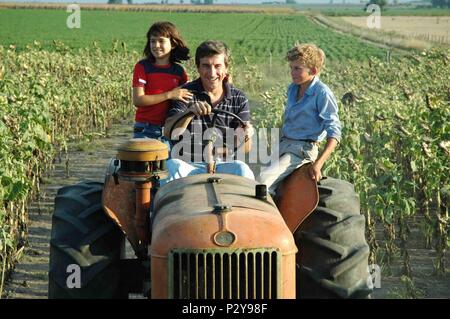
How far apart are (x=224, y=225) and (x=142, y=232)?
0.85m

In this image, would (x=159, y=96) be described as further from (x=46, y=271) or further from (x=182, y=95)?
(x=46, y=271)

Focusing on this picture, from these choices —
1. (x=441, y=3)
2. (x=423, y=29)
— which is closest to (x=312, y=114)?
(x=423, y=29)

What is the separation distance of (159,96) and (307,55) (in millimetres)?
1077

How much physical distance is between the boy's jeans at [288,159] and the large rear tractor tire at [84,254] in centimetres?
99

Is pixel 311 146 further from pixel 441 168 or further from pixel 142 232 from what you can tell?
pixel 441 168

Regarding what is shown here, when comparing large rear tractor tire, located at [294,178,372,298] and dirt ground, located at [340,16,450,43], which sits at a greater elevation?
large rear tractor tire, located at [294,178,372,298]

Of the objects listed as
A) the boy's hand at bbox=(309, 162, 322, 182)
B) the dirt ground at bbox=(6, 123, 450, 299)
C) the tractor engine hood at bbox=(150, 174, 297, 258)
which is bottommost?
the dirt ground at bbox=(6, 123, 450, 299)

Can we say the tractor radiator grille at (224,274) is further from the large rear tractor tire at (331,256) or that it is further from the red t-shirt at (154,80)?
the red t-shirt at (154,80)

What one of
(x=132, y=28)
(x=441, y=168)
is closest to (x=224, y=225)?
(x=441, y=168)

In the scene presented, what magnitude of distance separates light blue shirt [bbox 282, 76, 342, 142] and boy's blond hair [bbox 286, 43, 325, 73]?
20cm

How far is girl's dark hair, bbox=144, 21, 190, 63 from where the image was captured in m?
6.21

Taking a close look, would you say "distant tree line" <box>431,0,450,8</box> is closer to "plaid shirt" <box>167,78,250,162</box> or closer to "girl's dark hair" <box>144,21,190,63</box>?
"girl's dark hair" <box>144,21,190,63</box>

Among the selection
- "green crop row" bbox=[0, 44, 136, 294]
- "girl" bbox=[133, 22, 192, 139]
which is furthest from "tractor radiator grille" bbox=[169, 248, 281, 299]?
"green crop row" bbox=[0, 44, 136, 294]

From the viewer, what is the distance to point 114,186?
5.00 metres
